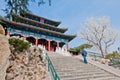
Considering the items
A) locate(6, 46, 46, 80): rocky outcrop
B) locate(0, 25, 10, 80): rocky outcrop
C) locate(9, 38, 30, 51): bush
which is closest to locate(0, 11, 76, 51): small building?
locate(6, 46, 46, 80): rocky outcrop

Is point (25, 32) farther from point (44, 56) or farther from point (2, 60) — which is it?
point (2, 60)

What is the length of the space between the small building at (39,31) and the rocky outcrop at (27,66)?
745 inches

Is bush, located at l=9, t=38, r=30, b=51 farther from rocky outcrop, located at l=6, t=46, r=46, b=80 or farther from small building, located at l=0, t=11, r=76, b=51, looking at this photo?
small building, located at l=0, t=11, r=76, b=51

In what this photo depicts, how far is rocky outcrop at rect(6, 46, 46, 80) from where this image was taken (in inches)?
481

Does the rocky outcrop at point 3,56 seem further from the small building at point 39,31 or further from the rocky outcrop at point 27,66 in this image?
the small building at point 39,31

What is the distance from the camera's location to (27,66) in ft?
43.8

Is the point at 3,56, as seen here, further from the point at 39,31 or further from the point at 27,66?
the point at 39,31

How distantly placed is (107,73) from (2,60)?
356 inches

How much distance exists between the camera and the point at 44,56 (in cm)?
1544

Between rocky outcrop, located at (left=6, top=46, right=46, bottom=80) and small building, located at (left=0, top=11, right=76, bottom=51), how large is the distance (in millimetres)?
18911

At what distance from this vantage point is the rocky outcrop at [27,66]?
1221cm

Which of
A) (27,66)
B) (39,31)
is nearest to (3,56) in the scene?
(27,66)

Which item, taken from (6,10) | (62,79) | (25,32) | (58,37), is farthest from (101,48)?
(6,10)

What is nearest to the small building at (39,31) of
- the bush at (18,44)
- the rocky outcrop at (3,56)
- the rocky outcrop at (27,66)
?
the rocky outcrop at (27,66)
